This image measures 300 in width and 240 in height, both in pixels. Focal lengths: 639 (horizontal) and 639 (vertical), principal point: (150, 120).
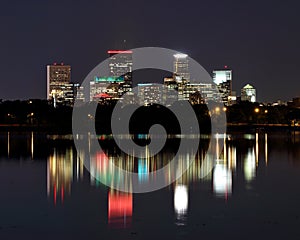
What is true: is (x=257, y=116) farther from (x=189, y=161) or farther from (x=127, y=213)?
(x=127, y=213)

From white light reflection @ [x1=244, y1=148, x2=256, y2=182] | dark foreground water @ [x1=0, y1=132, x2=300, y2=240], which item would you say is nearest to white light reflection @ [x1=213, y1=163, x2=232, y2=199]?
dark foreground water @ [x1=0, y1=132, x2=300, y2=240]

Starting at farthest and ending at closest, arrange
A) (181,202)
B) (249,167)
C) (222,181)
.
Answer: (249,167), (222,181), (181,202)

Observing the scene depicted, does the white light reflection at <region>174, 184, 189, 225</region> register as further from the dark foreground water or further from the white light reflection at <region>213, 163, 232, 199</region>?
the white light reflection at <region>213, 163, 232, 199</region>

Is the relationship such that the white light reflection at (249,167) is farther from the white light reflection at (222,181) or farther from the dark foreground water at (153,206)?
the white light reflection at (222,181)

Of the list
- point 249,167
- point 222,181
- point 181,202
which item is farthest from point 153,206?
point 249,167

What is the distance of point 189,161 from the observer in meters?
30.0

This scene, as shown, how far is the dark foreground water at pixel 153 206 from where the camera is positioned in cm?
1325

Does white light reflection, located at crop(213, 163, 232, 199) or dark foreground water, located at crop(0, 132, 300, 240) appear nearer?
dark foreground water, located at crop(0, 132, 300, 240)

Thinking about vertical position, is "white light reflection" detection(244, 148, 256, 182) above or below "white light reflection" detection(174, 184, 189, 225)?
above

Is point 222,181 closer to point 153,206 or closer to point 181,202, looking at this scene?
point 181,202

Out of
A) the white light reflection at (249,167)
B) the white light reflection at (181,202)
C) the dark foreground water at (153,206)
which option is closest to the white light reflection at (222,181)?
the dark foreground water at (153,206)

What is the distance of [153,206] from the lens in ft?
54.2

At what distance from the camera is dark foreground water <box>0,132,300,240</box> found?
43.5 ft

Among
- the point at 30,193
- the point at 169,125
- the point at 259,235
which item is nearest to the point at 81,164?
the point at 30,193
